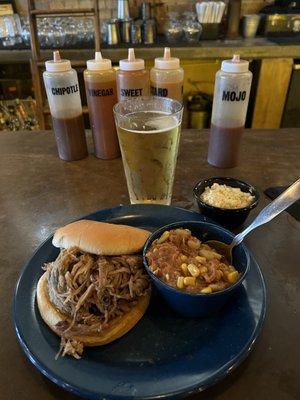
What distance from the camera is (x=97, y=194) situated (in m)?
1.21

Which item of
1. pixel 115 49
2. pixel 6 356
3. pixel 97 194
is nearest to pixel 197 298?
pixel 6 356

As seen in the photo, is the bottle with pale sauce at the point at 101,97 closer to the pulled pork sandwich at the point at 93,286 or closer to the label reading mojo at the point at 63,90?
the label reading mojo at the point at 63,90

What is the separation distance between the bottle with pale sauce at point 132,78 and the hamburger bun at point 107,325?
757 millimetres

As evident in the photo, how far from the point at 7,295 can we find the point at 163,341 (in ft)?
1.30

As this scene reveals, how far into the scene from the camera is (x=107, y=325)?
0.70 metres

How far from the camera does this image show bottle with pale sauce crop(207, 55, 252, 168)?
115 cm

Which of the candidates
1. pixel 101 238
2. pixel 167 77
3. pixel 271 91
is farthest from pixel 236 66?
pixel 271 91

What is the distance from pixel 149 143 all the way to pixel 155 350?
0.57 metres

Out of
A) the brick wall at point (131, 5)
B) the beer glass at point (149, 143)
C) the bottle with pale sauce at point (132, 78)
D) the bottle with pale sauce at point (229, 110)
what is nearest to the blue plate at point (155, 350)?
the beer glass at point (149, 143)

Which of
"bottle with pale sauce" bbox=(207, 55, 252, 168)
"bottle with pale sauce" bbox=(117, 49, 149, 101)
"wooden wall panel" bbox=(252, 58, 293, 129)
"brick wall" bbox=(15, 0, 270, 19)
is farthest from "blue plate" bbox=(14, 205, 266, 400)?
"brick wall" bbox=(15, 0, 270, 19)

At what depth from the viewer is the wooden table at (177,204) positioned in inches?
24.7

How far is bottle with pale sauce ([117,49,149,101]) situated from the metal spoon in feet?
2.20

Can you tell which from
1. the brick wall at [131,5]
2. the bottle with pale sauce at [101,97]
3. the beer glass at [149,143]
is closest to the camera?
the beer glass at [149,143]

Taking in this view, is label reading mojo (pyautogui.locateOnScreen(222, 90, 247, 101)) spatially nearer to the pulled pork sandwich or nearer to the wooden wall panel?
the pulled pork sandwich
